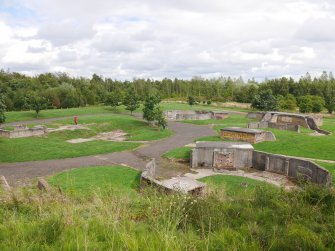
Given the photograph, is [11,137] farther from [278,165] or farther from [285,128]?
[285,128]

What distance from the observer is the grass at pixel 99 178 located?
1554cm

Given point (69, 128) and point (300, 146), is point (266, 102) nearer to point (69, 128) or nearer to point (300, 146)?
point (300, 146)

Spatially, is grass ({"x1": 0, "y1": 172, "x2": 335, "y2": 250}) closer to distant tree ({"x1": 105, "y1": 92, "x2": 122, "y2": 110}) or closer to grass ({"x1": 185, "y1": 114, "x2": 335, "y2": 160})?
grass ({"x1": 185, "y1": 114, "x2": 335, "y2": 160})

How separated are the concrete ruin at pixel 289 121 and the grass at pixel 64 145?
43.5 feet

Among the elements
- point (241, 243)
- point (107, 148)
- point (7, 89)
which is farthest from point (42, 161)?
point (7, 89)

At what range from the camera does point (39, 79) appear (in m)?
83.6

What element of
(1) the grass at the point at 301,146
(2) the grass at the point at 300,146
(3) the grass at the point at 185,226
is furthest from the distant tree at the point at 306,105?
(3) the grass at the point at 185,226

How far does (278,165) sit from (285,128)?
18.6 metres

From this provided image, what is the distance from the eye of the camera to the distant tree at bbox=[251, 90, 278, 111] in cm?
5538

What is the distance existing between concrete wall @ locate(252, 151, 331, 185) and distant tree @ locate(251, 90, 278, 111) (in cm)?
3622

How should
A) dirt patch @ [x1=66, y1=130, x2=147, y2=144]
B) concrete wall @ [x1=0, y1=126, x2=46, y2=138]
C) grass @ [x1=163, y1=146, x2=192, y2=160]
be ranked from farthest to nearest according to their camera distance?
dirt patch @ [x1=66, y1=130, x2=147, y2=144], concrete wall @ [x1=0, y1=126, x2=46, y2=138], grass @ [x1=163, y1=146, x2=192, y2=160]

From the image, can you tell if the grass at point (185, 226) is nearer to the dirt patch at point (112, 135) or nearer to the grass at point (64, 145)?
the grass at point (64, 145)

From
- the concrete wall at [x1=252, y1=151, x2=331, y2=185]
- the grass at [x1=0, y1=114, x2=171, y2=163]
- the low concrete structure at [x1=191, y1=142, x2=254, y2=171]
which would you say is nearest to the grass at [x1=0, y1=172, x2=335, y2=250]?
the concrete wall at [x1=252, y1=151, x2=331, y2=185]

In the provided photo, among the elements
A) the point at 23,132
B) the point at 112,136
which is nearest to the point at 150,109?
the point at 112,136
